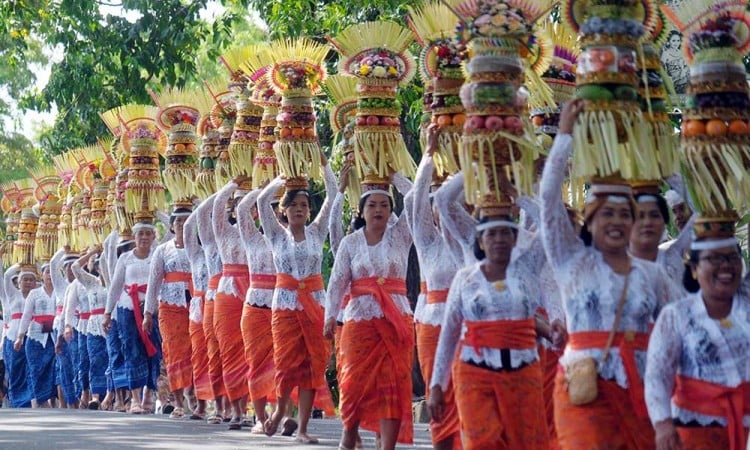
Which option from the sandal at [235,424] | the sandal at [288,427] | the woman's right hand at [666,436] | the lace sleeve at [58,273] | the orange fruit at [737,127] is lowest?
the woman's right hand at [666,436]

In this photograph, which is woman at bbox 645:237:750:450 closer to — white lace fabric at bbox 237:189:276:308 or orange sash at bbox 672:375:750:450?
orange sash at bbox 672:375:750:450

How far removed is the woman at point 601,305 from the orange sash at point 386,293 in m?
3.51

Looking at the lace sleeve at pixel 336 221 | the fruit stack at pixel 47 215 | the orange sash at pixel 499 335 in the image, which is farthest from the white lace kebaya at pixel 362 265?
the fruit stack at pixel 47 215

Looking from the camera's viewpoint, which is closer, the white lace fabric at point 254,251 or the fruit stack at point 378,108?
the fruit stack at point 378,108

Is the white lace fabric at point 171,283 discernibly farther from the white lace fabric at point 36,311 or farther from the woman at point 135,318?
the white lace fabric at point 36,311

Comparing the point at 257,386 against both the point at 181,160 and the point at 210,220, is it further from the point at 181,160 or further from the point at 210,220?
the point at 181,160

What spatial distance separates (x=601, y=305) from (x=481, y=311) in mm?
1087

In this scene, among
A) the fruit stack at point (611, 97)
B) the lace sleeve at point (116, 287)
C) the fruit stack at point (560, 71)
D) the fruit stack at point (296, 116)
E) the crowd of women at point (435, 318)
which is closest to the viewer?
the crowd of women at point (435, 318)

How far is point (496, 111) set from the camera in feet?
27.7

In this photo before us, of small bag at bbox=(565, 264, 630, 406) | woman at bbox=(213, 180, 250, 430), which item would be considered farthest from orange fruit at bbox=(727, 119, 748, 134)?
woman at bbox=(213, 180, 250, 430)

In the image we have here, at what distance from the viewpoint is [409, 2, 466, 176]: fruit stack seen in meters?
10.0

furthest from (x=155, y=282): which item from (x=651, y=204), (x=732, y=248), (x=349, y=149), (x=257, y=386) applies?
(x=732, y=248)

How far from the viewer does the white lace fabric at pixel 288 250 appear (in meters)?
12.9

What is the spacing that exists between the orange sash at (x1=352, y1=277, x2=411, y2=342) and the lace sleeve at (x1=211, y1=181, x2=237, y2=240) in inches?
119
